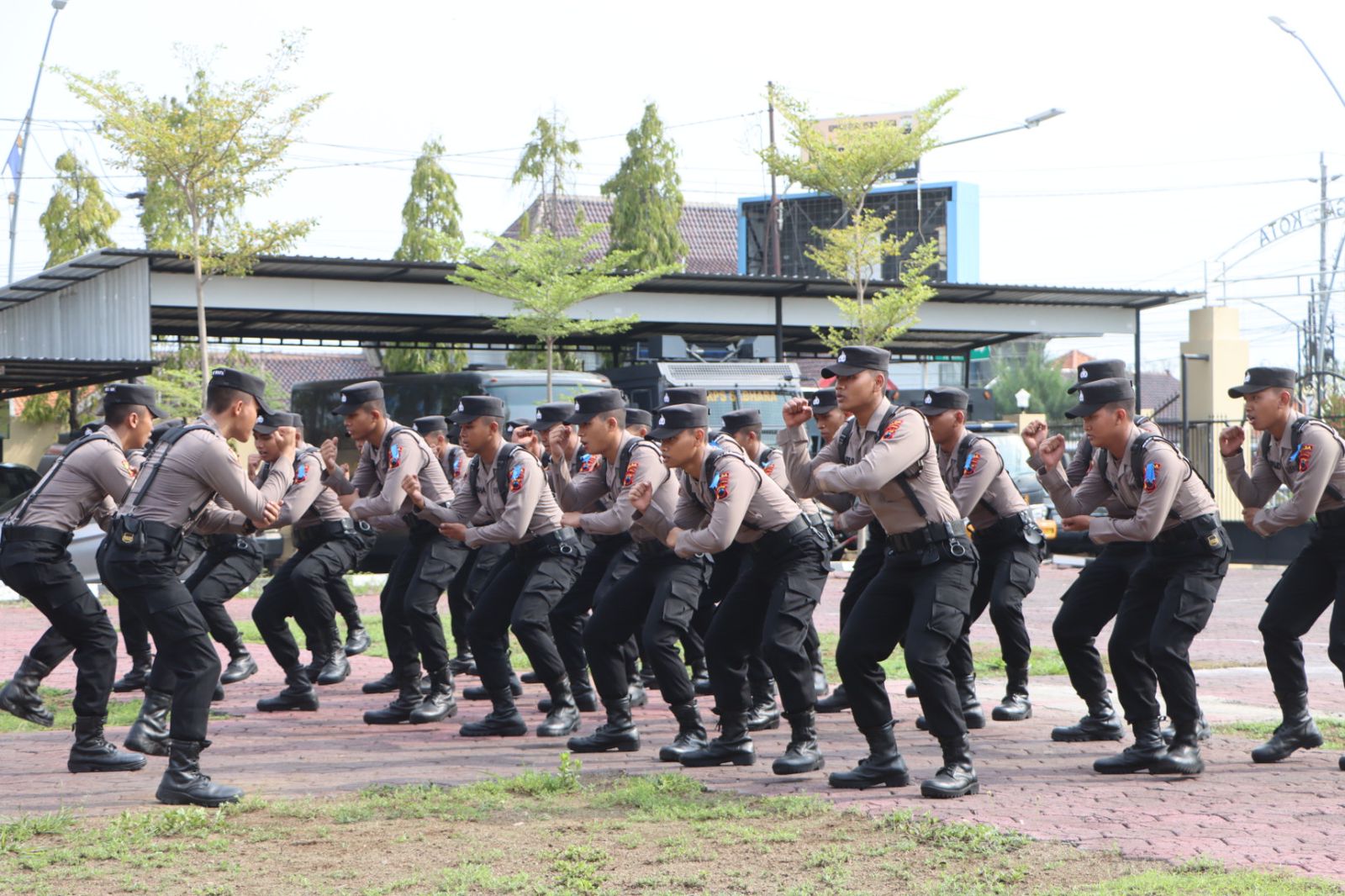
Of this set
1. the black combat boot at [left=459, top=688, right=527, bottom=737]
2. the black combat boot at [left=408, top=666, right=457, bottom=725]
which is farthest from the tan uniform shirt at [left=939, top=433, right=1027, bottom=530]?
the black combat boot at [left=408, top=666, right=457, bottom=725]

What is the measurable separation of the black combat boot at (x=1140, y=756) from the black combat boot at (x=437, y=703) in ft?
13.6

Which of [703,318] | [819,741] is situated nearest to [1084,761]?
[819,741]

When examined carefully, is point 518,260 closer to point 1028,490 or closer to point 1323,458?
point 1028,490

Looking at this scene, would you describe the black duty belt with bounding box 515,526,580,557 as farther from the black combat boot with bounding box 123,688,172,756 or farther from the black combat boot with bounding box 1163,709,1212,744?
the black combat boot with bounding box 1163,709,1212,744

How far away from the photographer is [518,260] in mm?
27109

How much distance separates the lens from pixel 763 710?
30.1ft

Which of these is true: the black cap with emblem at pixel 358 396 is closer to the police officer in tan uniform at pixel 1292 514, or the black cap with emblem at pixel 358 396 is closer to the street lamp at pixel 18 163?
the police officer in tan uniform at pixel 1292 514

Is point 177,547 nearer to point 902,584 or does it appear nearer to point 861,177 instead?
point 902,584

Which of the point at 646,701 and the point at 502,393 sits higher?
the point at 502,393

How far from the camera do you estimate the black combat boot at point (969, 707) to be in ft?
29.9

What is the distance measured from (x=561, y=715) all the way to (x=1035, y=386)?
64.2 m

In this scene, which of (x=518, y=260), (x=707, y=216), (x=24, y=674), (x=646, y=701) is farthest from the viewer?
(x=707, y=216)

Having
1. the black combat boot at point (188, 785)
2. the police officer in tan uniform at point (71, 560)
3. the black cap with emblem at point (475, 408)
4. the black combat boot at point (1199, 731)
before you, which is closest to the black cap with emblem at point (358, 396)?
the black cap with emblem at point (475, 408)

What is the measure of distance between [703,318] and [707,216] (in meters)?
38.0
